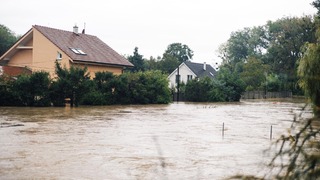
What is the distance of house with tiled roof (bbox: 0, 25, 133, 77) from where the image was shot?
130 ft

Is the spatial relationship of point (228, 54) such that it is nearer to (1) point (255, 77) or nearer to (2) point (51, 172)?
(1) point (255, 77)

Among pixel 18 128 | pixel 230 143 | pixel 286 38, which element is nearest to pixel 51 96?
pixel 18 128

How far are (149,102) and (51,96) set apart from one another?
11697 millimetres

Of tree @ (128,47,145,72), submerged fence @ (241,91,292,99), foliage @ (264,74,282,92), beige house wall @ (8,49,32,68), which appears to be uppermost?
tree @ (128,47,145,72)

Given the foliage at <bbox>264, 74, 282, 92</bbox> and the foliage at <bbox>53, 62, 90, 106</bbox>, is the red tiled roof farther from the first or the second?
the foliage at <bbox>264, 74, 282, 92</bbox>

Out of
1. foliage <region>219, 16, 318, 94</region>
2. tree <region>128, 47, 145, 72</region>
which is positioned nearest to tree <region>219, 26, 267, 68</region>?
foliage <region>219, 16, 318, 94</region>

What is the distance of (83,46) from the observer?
4306 centimetres

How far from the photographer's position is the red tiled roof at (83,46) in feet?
131

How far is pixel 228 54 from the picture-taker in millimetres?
109375

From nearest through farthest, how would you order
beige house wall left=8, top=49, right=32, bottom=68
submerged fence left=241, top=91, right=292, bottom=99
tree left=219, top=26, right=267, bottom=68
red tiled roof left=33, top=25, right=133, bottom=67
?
1. red tiled roof left=33, top=25, right=133, bottom=67
2. beige house wall left=8, top=49, right=32, bottom=68
3. submerged fence left=241, top=91, right=292, bottom=99
4. tree left=219, top=26, right=267, bottom=68

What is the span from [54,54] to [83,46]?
3998mm

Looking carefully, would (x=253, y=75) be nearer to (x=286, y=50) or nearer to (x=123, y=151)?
(x=286, y=50)

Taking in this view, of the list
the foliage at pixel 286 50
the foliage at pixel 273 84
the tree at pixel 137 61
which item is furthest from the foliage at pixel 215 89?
the foliage at pixel 273 84

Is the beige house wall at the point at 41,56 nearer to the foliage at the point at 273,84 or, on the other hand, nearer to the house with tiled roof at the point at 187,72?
the house with tiled roof at the point at 187,72
